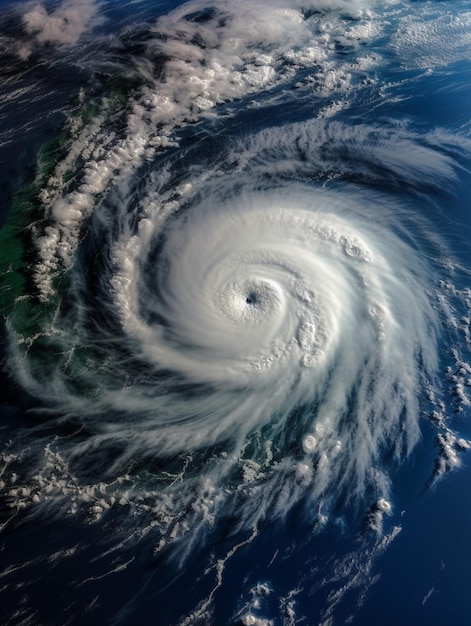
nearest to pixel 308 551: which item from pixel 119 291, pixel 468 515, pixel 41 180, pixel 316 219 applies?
pixel 468 515

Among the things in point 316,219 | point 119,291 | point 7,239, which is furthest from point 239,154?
point 7,239

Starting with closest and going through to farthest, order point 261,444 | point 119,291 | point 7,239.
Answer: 1. point 261,444
2. point 119,291
3. point 7,239

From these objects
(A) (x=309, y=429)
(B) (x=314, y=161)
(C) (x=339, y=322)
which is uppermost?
(B) (x=314, y=161)

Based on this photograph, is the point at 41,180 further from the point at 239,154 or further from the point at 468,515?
the point at 468,515

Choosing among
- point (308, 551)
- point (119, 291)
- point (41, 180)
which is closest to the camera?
point (308, 551)

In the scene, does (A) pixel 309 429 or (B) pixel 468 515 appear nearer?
(B) pixel 468 515

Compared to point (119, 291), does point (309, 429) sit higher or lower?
lower

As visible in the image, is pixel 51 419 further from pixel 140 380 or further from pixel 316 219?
pixel 316 219
